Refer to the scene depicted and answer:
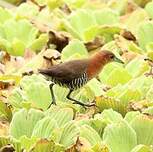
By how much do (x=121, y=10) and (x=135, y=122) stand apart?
1912mm

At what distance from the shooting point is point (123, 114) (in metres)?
2.90

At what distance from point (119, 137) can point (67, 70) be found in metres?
0.46

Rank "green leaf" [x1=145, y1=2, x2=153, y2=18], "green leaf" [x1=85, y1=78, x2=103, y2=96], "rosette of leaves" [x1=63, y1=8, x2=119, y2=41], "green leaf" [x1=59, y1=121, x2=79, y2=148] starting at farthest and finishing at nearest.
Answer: "green leaf" [x1=145, y1=2, x2=153, y2=18]
"rosette of leaves" [x1=63, y1=8, x2=119, y2=41]
"green leaf" [x1=85, y1=78, x2=103, y2=96]
"green leaf" [x1=59, y1=121, x2=79, y2=148]

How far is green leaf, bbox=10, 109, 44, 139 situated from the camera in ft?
8.91

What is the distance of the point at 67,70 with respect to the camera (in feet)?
9.77

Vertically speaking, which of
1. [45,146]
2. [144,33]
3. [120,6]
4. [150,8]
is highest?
[45,146]

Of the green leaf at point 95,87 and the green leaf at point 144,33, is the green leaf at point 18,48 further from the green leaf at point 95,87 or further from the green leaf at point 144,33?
the green leaf at point 95,87

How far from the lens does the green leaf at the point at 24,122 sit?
8.91ft

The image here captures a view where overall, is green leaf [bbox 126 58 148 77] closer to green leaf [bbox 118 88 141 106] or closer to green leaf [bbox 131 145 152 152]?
green leaf [bbox 118 88 141 106]

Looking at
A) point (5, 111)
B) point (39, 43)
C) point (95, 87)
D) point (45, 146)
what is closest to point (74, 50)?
point (39, 43)

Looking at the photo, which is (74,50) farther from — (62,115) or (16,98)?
(62,115)

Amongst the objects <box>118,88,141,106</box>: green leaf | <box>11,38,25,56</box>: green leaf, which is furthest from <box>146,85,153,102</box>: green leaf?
<box>11,38,25,56</box>: green leaf

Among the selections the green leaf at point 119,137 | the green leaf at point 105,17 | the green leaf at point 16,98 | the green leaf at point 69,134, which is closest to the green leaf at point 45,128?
the green leaf at point 69,134

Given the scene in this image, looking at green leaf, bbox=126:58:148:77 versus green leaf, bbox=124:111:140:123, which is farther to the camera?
green leaf, bbox=126:58:148:77
